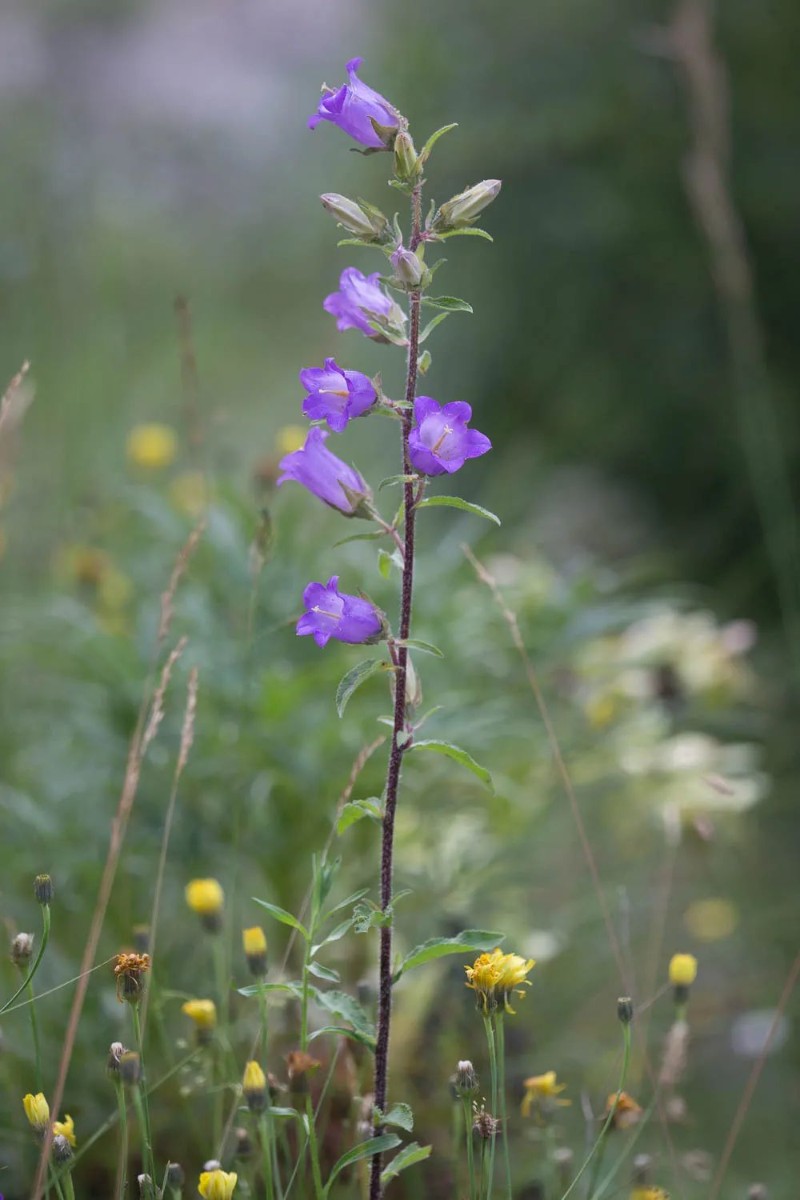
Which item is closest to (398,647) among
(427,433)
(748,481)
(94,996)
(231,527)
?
(427,433)

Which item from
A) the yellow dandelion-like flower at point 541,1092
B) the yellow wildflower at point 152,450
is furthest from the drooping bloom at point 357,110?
the yellow wildflower at point 152,450

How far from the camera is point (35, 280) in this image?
3.30 m

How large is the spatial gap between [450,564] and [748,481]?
1.22 m

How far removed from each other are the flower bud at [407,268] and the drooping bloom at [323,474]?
6.2 inches

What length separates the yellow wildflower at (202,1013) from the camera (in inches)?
46.6

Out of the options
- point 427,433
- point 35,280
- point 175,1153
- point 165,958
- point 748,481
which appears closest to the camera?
point 427,433

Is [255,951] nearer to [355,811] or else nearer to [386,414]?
[355,811]

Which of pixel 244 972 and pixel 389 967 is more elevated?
pixel 389 967

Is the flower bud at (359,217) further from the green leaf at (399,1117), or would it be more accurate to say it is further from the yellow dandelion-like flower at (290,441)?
the yellow dandelion-like flower at (290,441)

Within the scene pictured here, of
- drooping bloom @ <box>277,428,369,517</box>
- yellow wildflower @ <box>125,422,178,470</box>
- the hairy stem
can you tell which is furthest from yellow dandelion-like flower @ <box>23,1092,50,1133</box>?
yellow wildflower @ <box>125,422,178,470</box>

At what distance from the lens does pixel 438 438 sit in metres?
0.98

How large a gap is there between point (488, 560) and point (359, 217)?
154 centimetres

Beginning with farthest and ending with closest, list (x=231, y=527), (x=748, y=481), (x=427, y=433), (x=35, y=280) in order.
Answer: (x=35, y=280)
(x=748, y=481)
(x=231, y=527)
(x=427, y=433)

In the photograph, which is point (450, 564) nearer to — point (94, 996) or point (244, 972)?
point (244, 972)
